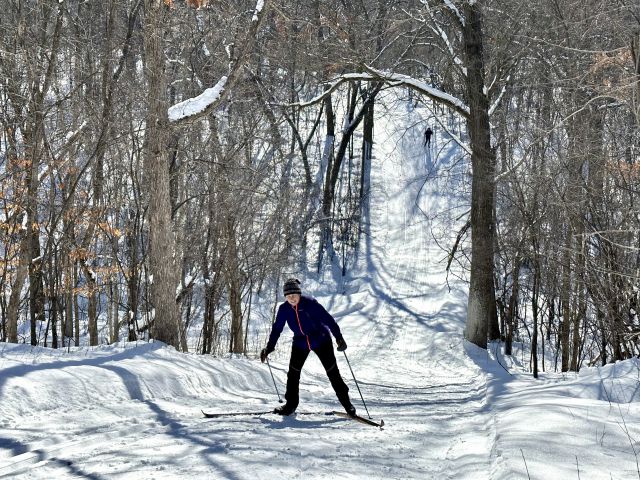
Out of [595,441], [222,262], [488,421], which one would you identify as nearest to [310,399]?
[488,421]

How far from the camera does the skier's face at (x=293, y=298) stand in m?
8.65

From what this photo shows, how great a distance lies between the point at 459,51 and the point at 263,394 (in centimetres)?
1234

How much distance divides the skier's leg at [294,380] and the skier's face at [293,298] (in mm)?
524

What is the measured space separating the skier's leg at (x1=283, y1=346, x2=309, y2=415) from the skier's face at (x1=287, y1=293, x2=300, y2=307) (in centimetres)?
52

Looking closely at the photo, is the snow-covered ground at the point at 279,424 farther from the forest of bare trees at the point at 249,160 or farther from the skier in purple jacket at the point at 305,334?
the forest of bare trees at the point at 249,160

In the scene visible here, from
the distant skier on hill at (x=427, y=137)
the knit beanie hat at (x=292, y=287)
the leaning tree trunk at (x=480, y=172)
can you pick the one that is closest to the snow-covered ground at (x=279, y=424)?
the knit beanie hat at (x=292, y=287)

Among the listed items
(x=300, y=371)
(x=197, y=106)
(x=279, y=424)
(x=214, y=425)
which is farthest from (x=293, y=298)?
(x=197, y=106)

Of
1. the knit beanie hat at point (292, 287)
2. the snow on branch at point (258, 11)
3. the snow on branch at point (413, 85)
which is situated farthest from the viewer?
the snow on branch at point (413, 85)

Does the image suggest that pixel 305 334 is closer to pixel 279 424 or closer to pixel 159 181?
pixel 279 424

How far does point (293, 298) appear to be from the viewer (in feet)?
28.5

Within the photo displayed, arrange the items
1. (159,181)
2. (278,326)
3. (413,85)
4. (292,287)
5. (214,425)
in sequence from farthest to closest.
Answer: (413,85)
(159,181)
(278,326)
(292,287)
(214,425)

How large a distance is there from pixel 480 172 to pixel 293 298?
10.6 m

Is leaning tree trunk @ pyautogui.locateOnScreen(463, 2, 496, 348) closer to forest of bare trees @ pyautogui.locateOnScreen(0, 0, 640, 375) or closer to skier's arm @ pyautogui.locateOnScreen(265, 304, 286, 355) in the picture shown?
forest of bare trees @ pyautogui.locateOnScreen(0, 0, 640, 375)

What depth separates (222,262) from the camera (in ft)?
56.5
